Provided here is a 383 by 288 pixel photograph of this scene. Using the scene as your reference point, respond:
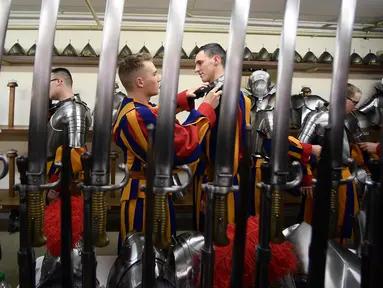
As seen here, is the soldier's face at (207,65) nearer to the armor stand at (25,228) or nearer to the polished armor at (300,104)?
the armor stand at (25,228)

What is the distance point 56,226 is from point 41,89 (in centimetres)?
44

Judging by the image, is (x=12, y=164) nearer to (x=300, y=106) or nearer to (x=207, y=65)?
(x=207, y=65)

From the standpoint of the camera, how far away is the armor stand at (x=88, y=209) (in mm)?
569

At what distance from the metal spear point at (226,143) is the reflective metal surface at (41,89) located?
1.03 feet

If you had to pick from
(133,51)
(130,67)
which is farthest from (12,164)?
(130,67)

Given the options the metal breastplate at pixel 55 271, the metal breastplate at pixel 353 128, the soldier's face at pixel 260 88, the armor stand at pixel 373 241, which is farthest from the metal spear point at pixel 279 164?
the soldier's face at pixel 260 88

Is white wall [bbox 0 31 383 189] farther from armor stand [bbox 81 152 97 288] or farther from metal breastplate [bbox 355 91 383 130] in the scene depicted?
armor stand [bbox 81 152 97 288]

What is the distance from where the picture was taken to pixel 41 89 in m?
0.55

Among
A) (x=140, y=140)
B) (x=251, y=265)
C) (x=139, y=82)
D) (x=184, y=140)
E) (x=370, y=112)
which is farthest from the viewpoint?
(x=370, y=112)

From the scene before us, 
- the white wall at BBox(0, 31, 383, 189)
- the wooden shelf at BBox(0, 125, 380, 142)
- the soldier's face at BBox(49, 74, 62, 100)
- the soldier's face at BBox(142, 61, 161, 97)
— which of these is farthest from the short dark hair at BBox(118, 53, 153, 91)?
the white wall at BBox(0, 31, 383, 189)

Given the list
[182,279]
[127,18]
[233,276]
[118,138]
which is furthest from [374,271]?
[127,18]

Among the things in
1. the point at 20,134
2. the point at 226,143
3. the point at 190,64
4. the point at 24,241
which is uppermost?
the point at 190,64

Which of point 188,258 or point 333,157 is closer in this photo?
point 333,157

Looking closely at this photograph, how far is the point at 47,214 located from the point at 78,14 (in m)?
2.60
